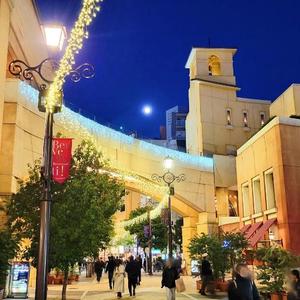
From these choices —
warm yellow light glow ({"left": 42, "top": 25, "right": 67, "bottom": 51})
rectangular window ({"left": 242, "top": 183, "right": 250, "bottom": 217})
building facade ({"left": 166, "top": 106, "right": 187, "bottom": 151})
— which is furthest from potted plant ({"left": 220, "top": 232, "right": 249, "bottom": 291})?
building facade ({"left": 166, "top": 106, "right": 187, "bottom": 151})

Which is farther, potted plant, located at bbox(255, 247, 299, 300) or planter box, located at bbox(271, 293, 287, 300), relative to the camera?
potted plant, located at bbox(255, 247, 299, 300)

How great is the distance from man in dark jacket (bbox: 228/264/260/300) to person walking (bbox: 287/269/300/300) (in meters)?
0.56

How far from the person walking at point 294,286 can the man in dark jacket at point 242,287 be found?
0.56 meters

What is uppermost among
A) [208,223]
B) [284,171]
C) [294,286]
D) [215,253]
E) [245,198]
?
[284,171]

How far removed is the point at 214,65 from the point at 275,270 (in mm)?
43493

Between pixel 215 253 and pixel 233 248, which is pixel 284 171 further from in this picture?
pixel 215 253

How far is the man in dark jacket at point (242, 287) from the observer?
25.9 feet

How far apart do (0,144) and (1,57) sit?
12.9 ft

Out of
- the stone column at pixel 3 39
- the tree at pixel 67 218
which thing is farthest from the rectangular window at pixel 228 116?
the tree at pixel 67 218

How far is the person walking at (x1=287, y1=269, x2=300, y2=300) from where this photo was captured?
26.0 ft

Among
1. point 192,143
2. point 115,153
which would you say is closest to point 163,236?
point 192,143

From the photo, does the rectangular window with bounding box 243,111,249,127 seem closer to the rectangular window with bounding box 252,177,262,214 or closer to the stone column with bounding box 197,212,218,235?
the stone column with bounding box 197,212,218,235

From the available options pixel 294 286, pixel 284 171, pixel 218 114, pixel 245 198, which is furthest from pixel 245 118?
pixel 294 286

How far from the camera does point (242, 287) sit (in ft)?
26.0
